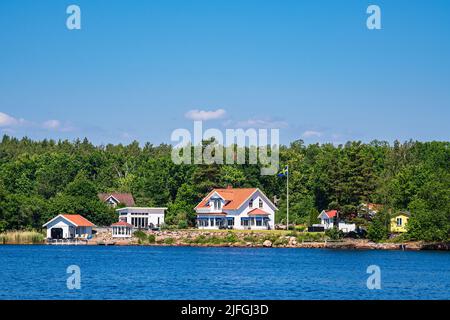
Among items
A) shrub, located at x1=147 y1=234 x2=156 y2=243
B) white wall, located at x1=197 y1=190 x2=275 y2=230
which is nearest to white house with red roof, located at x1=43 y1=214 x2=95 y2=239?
shrub, located at x1=147 y1=234 x2=156 y2=243

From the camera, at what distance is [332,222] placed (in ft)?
263

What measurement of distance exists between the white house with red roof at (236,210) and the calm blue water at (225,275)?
59.3ft

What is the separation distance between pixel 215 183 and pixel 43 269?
46.0 meters

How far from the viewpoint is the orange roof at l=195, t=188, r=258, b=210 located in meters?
80.6

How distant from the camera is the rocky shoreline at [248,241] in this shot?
221 feet

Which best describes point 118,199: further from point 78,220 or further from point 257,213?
point 257,213

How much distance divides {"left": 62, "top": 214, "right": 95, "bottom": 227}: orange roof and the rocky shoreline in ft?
5.68

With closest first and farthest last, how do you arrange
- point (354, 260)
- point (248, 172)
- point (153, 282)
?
1. point (153, 282)
2. point (354, 260)
3. point (248, 172)

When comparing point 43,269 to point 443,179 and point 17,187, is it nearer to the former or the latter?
point 443,179

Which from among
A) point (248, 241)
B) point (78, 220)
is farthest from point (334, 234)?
point (78, 220)

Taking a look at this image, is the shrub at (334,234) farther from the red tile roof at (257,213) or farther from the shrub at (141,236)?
the shrub at (141,236)

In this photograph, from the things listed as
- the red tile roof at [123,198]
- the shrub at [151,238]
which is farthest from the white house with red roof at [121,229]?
the red tile roof at [123,198]

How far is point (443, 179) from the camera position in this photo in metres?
70.0
